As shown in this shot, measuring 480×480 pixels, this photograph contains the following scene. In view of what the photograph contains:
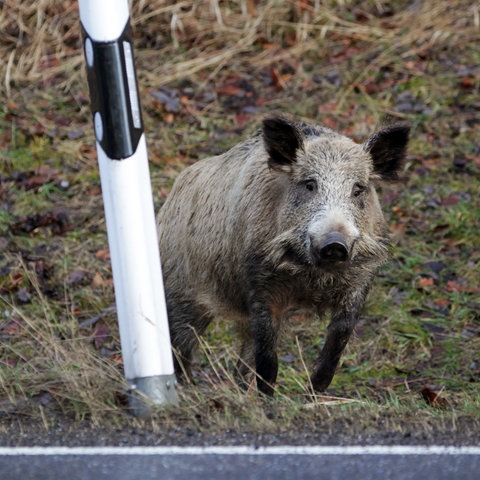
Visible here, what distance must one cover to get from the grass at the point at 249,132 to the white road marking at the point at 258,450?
0.87 metres

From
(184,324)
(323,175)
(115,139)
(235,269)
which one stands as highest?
(115,139)

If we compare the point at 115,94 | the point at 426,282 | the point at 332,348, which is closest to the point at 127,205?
the point at 115,94

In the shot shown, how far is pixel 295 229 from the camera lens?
231 inches

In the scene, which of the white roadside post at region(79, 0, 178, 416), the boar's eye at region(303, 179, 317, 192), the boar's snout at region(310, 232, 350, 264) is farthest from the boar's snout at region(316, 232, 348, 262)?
the white roadside post at region(79, 0, 178, 416)

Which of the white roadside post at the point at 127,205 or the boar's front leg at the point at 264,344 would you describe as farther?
the boar's front leg at the point at 264,344

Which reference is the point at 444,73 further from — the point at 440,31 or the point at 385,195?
the point at 385,195

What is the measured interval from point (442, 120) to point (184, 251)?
447 centimetres

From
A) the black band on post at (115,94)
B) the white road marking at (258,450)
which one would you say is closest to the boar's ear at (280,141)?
the black band on post at (115,94)

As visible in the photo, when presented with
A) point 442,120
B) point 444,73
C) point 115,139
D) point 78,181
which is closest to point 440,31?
point 444,73

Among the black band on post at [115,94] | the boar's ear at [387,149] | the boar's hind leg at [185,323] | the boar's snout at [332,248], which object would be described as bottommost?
the boar's hind leg at [185,323]

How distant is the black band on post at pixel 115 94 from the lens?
14.6 ft

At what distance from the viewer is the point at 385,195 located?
9547 millimetres

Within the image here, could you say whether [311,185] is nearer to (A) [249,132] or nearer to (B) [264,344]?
(B) [264,344]

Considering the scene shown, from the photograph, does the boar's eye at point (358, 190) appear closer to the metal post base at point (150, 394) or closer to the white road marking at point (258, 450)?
the metal post base at point (150, 394)
